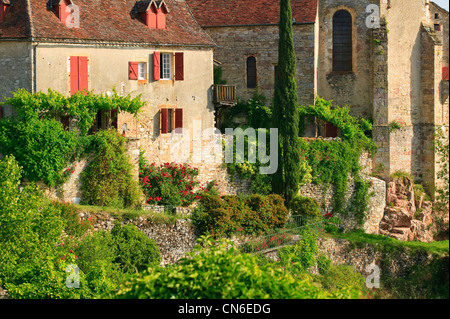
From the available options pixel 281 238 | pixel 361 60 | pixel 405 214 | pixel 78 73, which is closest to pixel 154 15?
pixel 78 73

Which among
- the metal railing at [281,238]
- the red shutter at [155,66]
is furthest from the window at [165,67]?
the metal railing at [281,238]

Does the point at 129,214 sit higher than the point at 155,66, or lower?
lower

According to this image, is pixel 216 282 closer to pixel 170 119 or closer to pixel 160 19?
pixel 170 119

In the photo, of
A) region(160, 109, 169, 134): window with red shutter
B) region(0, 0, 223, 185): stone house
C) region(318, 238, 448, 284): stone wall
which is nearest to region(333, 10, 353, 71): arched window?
region(0, 0, 223, 185): stone house

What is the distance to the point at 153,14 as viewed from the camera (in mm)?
44844

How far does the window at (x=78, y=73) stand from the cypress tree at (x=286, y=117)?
8961 mm

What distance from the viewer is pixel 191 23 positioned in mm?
46406

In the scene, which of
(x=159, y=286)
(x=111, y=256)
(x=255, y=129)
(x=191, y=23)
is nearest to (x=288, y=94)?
(x=255, y=129)

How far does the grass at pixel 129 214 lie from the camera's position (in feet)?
126

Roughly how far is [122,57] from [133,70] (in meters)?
0.74

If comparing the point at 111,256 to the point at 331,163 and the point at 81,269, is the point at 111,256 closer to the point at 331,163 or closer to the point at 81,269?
the point at 81,269

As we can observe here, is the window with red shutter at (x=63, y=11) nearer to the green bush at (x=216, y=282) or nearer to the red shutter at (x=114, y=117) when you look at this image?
the red shutter at (x=114, y=117)

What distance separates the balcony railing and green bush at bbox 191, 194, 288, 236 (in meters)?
5.76

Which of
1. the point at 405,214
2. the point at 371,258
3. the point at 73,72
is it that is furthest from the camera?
the point at 405,214
